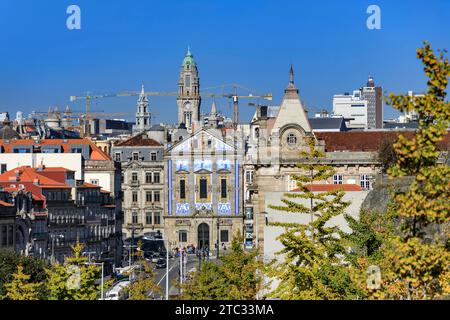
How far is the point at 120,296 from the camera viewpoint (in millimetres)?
63531

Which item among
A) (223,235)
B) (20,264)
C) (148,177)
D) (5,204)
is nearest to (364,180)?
(5,204)

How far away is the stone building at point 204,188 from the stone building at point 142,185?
5063 mm

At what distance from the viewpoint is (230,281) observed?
6256cm

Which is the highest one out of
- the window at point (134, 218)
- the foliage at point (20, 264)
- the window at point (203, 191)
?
the window at point (203, 191)

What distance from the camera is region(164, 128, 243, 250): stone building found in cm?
16388

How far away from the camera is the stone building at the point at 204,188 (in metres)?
164

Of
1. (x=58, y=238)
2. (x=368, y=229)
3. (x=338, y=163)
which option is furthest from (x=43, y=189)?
(x=368, y=229)

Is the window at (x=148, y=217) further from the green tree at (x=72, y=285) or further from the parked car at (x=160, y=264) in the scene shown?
the green tree at (x=72, y=285)

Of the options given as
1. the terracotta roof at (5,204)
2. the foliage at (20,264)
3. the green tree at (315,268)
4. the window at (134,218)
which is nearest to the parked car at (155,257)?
the terracotta roof at (5,204)

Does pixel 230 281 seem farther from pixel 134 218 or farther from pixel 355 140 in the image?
pixel 134 218

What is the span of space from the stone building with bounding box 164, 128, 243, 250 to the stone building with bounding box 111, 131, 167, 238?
5.06 meters

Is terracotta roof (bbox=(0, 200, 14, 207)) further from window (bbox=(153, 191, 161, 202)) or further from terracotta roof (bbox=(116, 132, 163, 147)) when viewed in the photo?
terracotta roof (bbox=(116, 132, 163, 147))
